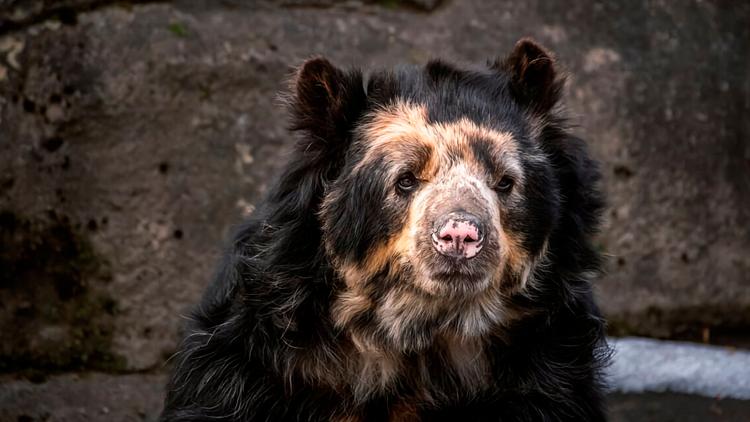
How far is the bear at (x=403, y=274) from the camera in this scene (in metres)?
4.71

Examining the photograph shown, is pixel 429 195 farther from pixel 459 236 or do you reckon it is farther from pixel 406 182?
pixel 459 236

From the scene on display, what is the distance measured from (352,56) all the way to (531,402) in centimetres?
300

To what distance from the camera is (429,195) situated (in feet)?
15.0

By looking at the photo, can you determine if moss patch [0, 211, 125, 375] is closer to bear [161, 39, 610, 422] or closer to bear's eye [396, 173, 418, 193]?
bear [161, 39, 610, 422]

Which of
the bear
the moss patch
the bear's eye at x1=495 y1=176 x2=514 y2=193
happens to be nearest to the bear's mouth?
the bear

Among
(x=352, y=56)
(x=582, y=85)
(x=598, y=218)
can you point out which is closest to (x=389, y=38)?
(x=352, y=56)

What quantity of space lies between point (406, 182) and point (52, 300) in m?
3.05

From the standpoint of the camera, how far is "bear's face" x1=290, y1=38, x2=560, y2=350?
4.55 m

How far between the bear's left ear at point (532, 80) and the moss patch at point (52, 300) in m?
3.07

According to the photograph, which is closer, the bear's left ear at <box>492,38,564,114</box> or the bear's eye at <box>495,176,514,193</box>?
the bear's eye at <box>495,176,514,193</box>

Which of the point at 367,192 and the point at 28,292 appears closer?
the point at 367,192

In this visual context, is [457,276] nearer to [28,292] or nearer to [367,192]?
[367,192]


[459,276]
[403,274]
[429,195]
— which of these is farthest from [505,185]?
[403,274]

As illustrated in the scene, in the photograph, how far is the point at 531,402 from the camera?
193 inches
